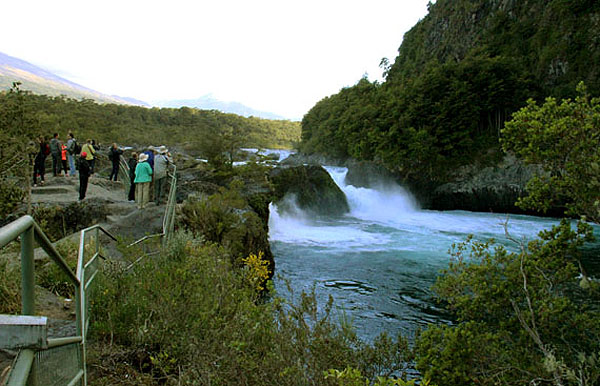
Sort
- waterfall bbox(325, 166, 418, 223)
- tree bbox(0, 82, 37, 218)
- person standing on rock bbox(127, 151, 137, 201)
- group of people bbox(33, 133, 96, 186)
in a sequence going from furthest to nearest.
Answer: waterfall bbox(325, 166, 418, 223) < group of people bbox(33, 133, 96, 186) < person standing on rock bbox(127, 151, 137, 201) < tree bbox(0, 82, 37, 218)

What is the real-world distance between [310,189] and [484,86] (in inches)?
1126

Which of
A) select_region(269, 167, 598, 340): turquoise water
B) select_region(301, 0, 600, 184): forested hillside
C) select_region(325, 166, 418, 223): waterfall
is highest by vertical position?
select_region(301, 0, 600, 184): forested hillside

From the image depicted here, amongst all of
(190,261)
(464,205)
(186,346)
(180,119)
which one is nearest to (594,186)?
(186,346)

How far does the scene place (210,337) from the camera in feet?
13.6

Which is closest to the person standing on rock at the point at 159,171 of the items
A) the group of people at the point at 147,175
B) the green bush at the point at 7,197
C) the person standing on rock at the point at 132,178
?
the group of people at the point at 147,175

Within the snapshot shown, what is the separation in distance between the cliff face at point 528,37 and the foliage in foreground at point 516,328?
3628cm

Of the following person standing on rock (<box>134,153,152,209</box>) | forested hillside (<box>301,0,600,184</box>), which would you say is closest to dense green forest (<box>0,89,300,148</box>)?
person standing on rock (<box>134,153,152,209</box>)

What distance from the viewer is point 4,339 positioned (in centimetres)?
121

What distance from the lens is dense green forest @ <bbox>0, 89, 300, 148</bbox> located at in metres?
8.59

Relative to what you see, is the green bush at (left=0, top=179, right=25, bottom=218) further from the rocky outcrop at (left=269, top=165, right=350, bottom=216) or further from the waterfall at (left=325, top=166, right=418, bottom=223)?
the waterfall at (left=325, top=166, right=418, bottom=223)

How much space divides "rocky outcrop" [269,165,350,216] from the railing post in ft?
71.8

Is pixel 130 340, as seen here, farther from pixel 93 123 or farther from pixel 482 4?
pixel 482 4

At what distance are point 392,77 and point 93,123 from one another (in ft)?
170

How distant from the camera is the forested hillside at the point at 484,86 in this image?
131ft
